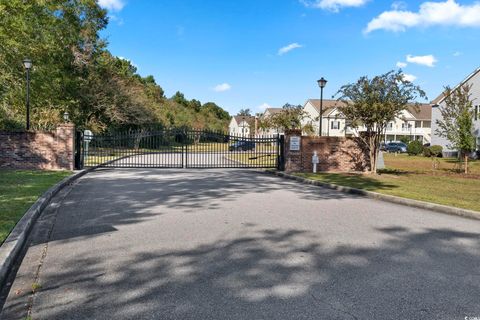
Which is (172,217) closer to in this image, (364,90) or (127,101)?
(364,90)

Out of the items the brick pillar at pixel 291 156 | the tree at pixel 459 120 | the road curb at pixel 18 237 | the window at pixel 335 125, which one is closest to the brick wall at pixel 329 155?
the brick pillar at pixel 291 156

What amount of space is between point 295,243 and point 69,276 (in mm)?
3001

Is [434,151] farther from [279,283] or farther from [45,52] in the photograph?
[279,283]

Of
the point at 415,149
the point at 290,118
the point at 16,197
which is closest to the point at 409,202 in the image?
the point at 16,197

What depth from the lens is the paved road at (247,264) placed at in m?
3.69

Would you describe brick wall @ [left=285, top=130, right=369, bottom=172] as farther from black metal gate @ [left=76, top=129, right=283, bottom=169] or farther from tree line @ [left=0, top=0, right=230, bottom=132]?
tree line @ [left=0, top=0, right=230, bottom=132]

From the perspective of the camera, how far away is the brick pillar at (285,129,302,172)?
18.2 meters

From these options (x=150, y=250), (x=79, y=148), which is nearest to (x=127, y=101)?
(x=79, y=148)

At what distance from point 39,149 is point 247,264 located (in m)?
14.8

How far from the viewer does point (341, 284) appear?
427 centimetres

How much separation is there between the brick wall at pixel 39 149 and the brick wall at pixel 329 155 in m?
9.38

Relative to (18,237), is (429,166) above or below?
below

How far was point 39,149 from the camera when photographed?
16906 mm

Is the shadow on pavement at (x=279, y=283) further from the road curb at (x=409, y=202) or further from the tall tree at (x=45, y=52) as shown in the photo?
the tall tree at (x=45, y=52)
